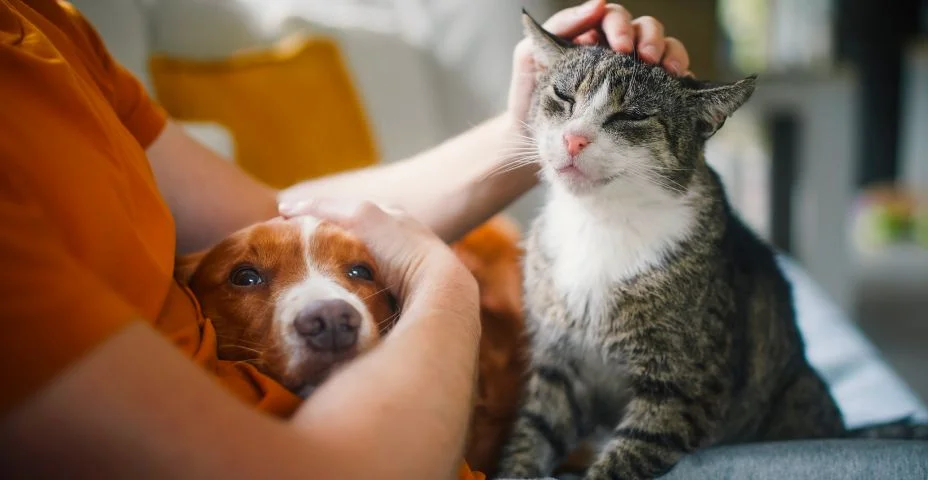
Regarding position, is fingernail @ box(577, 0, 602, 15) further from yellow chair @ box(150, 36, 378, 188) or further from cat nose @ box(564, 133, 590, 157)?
yellow chair @ box(150, 36, 378, 188)

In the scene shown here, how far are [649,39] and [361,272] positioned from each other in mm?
468

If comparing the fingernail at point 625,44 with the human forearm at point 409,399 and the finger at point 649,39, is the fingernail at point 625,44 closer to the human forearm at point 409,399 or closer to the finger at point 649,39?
the finger at point 649,39

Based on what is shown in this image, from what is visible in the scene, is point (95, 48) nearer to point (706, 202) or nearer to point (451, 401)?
point (451, 401)

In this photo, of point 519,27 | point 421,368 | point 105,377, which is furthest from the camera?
point 519,27

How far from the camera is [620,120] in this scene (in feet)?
3.13

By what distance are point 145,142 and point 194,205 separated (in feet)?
0.34

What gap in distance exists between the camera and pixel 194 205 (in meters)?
0.99

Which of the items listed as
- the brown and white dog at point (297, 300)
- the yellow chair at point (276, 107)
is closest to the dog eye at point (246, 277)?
the brown and white dog at point (297, 300)

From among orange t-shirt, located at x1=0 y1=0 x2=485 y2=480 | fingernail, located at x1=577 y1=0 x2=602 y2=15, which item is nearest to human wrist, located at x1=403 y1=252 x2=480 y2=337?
orange t-shirt, located at x1=0 y1=0 x2=485 y2=480

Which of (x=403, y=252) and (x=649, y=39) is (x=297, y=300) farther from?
(x=649, y=39)

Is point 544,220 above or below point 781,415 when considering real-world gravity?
above

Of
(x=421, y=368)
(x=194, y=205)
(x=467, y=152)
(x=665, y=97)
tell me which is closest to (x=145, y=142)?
(x=194, y=205)

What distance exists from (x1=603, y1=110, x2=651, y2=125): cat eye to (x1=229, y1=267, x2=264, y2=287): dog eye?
48 cm

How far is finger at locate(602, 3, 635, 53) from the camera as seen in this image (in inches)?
35.9
